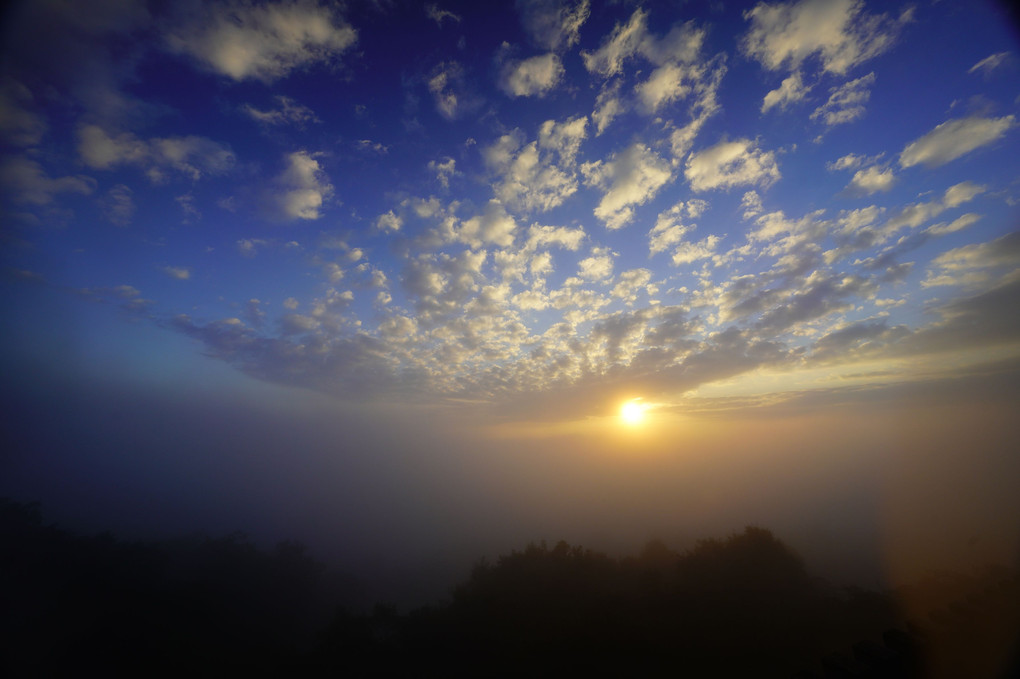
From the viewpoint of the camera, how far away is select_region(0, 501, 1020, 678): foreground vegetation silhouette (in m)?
8.68

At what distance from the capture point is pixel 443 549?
61.5m

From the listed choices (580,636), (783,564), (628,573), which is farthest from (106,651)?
(783,564)

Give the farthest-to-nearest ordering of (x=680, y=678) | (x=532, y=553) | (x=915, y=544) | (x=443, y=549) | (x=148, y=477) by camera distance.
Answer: (x=148, y=477)
(x=443, y=549)
(x=915, y=544)
(x=532, y=553)
(x=680, y=678)

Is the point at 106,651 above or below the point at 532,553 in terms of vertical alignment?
below

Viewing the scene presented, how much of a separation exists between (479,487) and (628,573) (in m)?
92.1

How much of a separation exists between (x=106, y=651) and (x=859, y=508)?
368 ft

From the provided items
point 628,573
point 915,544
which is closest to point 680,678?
point 628,573

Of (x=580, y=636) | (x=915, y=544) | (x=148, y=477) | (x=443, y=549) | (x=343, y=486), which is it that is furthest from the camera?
(x=343, y=486)

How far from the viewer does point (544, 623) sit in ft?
49.0

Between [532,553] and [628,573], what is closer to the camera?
[628,573]

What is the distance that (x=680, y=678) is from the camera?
10.6 metres

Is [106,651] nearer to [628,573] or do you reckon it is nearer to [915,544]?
[628,573]

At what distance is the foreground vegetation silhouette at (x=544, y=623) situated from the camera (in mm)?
8680

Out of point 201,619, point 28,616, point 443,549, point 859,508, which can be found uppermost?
point 28,616
